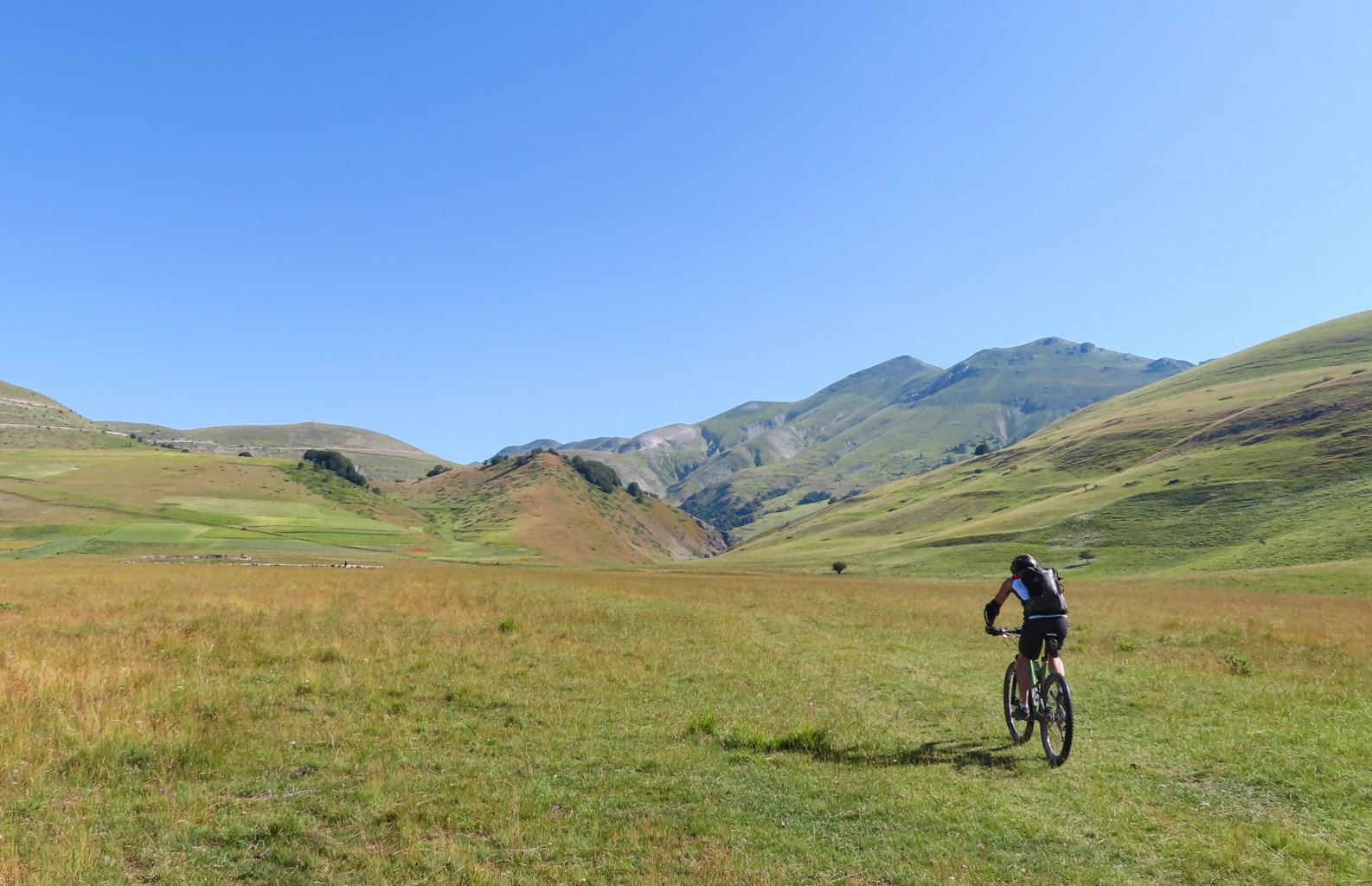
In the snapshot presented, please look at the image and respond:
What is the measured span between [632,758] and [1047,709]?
275 inches

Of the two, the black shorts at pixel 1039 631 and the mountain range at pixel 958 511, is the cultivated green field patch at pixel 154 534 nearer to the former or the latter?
the mountain range at pixel 958 511

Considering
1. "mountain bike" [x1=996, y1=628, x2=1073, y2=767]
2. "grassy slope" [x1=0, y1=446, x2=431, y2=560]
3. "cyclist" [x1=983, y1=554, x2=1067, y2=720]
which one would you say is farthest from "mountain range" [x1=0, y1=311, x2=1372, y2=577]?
"cyclist" [x1=983, y1=554, x2=1067, y2=720]

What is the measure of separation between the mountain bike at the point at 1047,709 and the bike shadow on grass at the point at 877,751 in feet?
1.78

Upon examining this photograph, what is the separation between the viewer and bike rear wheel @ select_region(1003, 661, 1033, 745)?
11.8m

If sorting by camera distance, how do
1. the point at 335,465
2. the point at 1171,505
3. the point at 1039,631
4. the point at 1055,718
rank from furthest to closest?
1. the point at 335,465
2. the point at 1171,505
3. the point at 1039,631
4. the point at 1055,718

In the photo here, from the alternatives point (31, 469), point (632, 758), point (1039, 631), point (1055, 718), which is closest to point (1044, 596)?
point (1039, 631)

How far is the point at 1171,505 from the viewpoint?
102 m

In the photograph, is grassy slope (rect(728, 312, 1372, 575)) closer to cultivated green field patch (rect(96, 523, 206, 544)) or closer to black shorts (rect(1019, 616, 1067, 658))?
black shorts (rect(1019, 616, 1067, 658))

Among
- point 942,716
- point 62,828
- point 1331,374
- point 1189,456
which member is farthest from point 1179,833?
point 1331,374

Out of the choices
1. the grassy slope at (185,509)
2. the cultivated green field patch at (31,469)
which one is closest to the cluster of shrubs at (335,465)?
the grassy slope at (185,509)

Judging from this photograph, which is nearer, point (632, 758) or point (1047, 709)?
point (632, 758)

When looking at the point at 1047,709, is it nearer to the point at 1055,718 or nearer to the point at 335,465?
the point at 1055,718

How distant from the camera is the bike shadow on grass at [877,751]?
1047cm

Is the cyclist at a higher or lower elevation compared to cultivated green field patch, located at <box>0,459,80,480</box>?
lower
